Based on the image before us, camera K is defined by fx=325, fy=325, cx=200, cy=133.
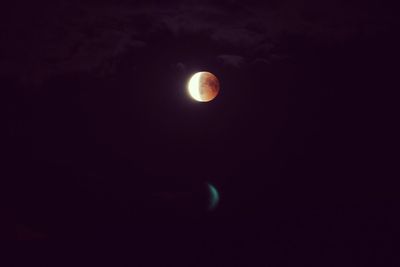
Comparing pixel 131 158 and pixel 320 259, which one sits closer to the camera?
pixel 320 259

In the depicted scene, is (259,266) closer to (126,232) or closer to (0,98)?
(126,232)

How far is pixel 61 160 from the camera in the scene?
450 cm

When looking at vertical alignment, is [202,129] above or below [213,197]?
above

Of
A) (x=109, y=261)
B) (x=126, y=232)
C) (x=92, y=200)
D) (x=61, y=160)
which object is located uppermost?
(x=61, y=160)

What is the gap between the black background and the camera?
4430 mm

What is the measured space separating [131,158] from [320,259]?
291 cm

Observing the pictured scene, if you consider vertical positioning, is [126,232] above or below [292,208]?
below

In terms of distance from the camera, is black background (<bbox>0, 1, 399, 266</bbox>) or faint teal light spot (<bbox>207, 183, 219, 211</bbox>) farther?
faint teal light spot (<bbox>207, 183, 219, 211</bbox>)

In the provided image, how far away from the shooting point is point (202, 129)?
4.68 metres

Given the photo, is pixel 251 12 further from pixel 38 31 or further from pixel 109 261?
pixel 109 261

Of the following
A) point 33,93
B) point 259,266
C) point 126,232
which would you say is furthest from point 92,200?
point 259,266

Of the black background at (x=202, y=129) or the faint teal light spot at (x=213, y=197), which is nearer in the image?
the black background at (x=202, y=129)

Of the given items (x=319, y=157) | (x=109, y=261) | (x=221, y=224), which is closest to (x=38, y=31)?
(x=109, y=261)

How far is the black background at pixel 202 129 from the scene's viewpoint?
4430 millimetres
